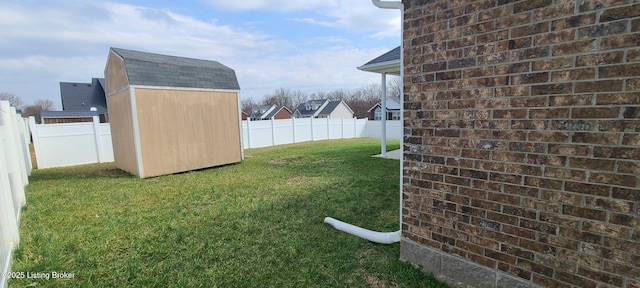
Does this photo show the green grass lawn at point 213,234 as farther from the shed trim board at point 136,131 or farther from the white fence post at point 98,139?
the white fence post at point 98,139

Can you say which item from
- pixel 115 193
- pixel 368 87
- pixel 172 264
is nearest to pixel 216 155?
pixel 115 193

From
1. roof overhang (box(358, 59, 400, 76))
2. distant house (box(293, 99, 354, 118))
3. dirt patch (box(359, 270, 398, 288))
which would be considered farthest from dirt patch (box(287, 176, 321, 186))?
distant house (box(293, 99, 354, 118))

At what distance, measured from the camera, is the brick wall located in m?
1.47

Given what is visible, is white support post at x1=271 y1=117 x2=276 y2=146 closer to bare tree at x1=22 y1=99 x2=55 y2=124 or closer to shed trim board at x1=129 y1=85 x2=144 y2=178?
shed trim board at x1=129 y1=85 x2=144 y2=178

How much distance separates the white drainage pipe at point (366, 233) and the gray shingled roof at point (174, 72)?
19.5 feet

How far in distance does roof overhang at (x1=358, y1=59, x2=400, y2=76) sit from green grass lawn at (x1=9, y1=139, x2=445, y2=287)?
3.26 m

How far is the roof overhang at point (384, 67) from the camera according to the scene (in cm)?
772

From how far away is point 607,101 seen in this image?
147cm

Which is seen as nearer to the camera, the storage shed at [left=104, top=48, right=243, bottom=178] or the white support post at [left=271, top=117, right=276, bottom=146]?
the storage shed at [left=104, top=48, right=243, bottom=178]

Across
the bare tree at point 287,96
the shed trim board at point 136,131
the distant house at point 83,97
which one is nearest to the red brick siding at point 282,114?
the bare tree at point 287,96

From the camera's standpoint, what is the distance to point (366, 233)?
316cm

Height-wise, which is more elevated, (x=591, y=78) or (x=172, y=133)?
(x=591, y=78)

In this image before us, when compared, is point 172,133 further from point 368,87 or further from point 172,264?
point 368,87

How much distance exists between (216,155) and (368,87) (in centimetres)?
4064
